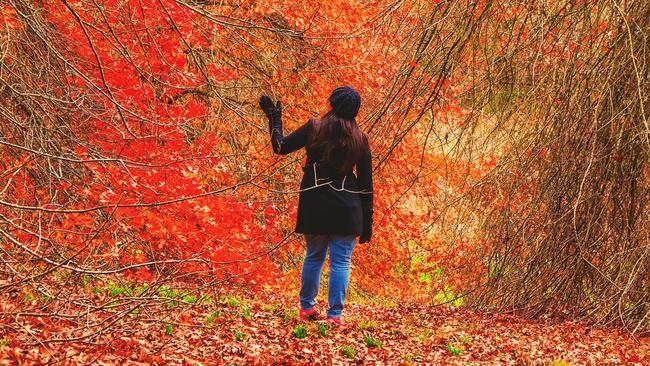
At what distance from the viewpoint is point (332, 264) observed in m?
6.08

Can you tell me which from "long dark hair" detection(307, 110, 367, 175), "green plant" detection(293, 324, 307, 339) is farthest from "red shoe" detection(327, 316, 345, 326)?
"long dark hair" detection(307, 110, 367, 175)

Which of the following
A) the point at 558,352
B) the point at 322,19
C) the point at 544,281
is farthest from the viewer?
the point at 322,19

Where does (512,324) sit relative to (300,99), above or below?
below

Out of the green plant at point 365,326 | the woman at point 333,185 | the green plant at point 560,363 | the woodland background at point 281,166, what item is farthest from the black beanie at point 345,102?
the green plant at point 560,363

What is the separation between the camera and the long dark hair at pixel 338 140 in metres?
5.93

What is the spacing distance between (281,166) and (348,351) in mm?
1678

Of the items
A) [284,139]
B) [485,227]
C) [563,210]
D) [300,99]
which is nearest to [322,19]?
[300,99]

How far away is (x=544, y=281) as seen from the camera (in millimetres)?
8312

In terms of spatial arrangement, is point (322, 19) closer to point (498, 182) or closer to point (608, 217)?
point (498, 182)

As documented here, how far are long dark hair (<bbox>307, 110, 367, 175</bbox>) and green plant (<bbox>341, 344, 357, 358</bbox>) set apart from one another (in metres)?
1.33

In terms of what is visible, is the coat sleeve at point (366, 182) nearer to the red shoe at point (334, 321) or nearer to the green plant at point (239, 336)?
the red shoe at point (334, 321)

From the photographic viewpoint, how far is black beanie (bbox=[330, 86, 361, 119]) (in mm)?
5953

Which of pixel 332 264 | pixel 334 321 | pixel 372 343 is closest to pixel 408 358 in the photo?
pixel 372 343

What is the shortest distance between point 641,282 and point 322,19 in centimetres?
595
